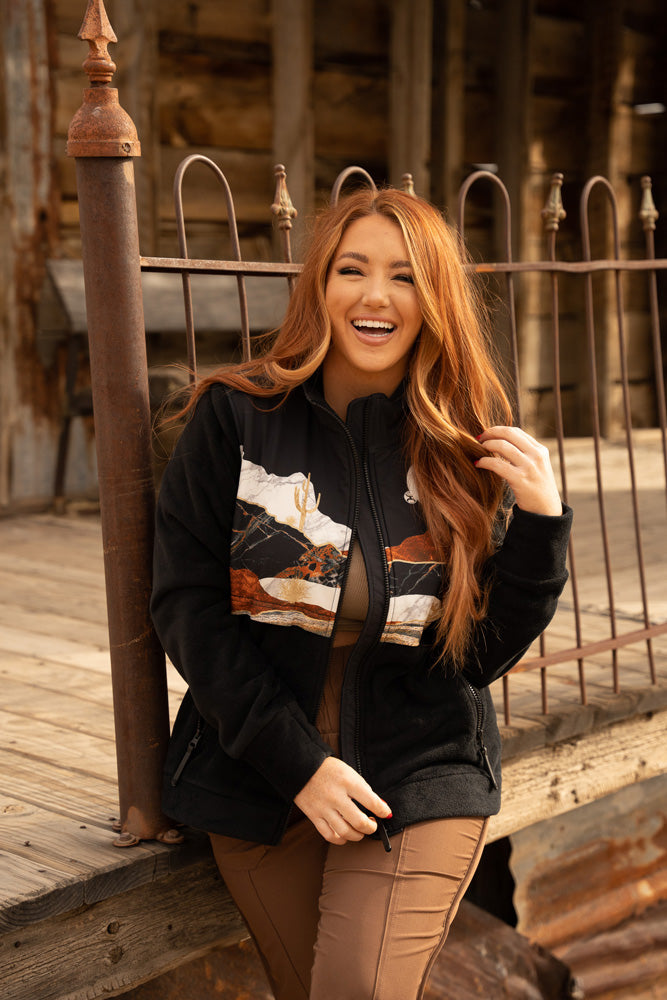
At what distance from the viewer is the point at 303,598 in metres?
2.00

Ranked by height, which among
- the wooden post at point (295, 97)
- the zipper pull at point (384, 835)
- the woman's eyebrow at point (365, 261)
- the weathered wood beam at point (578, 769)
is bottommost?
the weathered wood beam at point (578, 769)

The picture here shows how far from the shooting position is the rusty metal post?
6.69 ft

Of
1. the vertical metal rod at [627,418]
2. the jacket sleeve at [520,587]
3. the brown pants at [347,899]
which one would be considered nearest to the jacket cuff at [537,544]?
the jacket sleeve at [520,587]

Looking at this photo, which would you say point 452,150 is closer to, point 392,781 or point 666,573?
point 666,573

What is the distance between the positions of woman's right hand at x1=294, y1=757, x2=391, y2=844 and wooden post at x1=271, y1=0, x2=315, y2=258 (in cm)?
453

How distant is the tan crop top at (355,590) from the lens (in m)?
2.01

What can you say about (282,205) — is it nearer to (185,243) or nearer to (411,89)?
(185,243)

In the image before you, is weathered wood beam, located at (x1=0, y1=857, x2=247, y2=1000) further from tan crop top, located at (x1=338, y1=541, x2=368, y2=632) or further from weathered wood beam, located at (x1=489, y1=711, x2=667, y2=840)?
weathered wood beam, located at (x1=489, y1=711, x2=667, y2=840)

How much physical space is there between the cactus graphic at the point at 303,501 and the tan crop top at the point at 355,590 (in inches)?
3.7

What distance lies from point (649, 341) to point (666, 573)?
4452mm

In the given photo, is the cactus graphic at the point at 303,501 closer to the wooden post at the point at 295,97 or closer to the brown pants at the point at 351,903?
the brown pants at the point at 351,903

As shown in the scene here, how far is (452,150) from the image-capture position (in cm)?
717

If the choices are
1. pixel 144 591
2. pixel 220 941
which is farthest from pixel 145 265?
pixel 220 941

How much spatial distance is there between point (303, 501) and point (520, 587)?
15.8 inches
